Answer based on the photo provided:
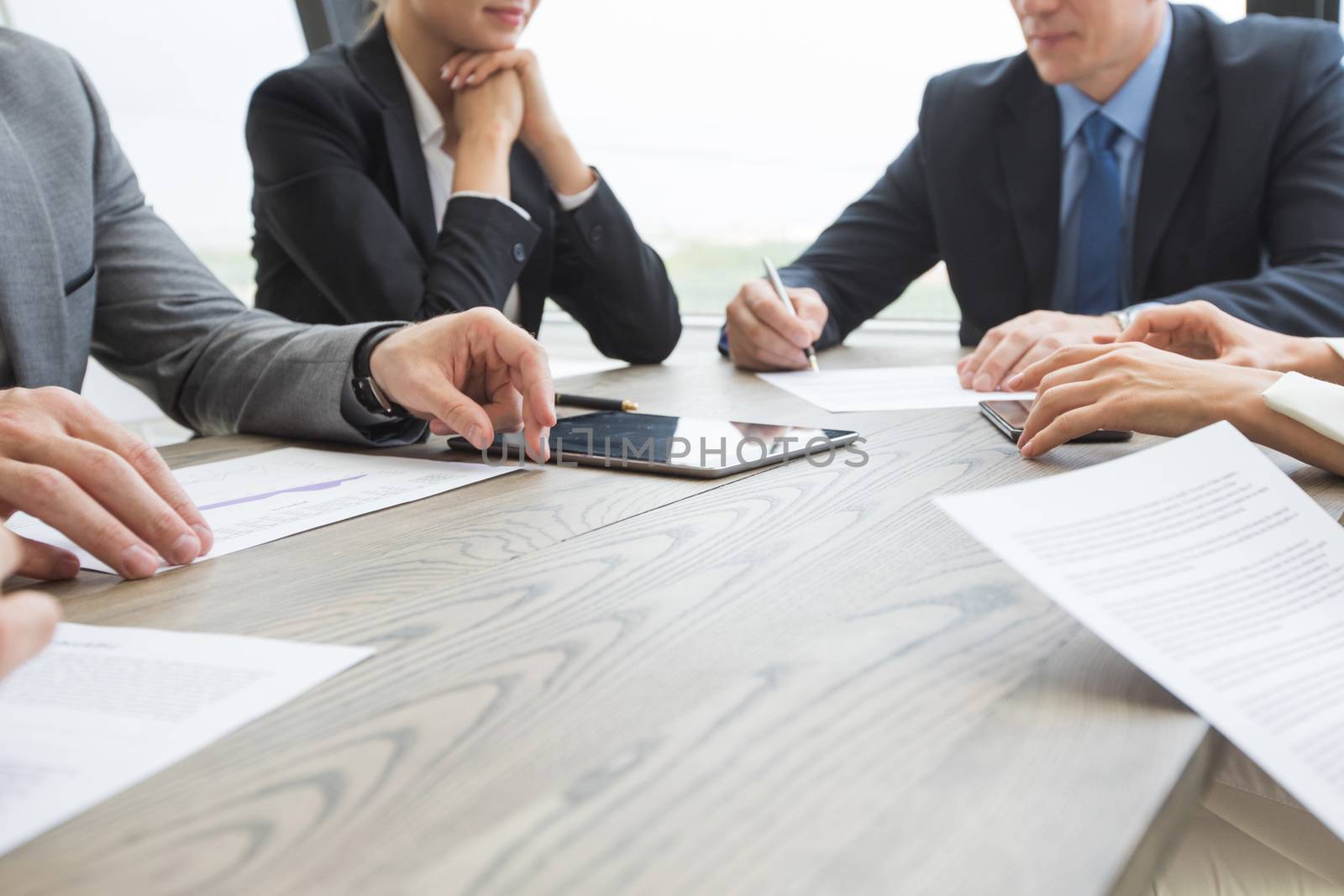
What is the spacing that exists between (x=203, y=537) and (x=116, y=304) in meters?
0.76

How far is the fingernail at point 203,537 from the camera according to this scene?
64 cm

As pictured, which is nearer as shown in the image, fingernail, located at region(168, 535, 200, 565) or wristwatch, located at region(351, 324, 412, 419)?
fingernail, located at region(168, 535, 200, 565)

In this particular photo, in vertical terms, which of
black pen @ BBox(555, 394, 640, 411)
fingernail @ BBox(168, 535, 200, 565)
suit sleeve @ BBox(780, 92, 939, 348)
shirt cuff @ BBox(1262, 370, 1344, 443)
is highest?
fingernail @ BBox(168, 535, 200, 565)

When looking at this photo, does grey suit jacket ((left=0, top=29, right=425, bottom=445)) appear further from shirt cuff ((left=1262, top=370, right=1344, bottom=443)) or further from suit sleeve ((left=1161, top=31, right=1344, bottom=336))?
suit sleeve ((left=1161, top=31, right=1344, bottom=336))

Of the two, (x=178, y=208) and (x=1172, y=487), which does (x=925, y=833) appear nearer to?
(x=1172, y=487)

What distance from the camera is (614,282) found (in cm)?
170

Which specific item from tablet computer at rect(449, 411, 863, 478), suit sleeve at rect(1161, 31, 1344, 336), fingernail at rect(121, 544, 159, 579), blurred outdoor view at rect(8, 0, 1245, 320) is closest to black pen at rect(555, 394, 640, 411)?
tablet computer at rect(449, 411, 863, 478)

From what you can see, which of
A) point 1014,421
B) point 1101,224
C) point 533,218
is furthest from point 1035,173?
point 1014,421

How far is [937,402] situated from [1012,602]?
2.07 ft

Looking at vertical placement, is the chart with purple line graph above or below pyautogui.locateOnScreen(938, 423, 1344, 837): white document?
below

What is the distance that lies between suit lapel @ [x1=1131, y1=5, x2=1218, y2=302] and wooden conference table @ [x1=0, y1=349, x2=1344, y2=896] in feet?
3.99

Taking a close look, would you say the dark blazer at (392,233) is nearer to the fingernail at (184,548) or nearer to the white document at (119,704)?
the fingernail at (184,548)

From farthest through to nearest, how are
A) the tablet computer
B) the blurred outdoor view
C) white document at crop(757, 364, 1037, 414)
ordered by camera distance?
the blurred outdoor view, white document at crop(757, 364, 1037, 414), the tablet computer

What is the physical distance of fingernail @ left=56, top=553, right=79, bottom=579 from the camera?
61 cm
